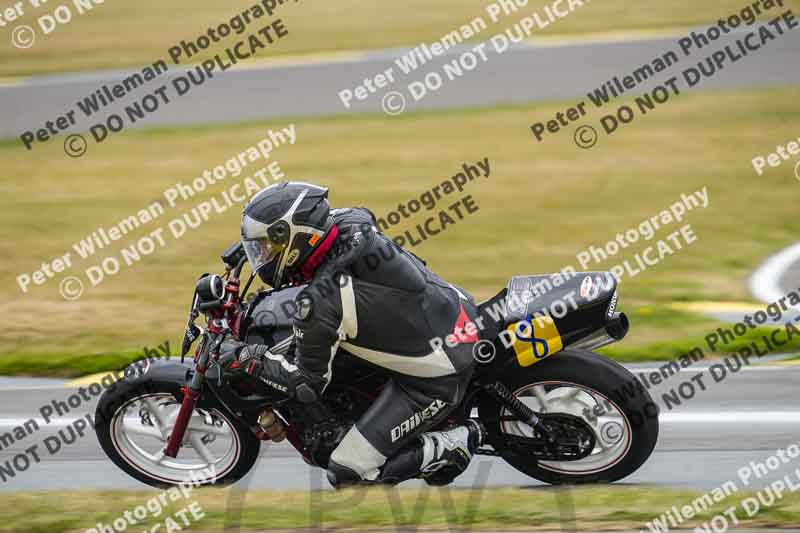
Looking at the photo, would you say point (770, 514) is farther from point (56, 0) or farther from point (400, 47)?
point (56, 0)

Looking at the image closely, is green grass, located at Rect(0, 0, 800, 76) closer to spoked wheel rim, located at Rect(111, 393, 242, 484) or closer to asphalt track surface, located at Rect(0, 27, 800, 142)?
asphalt track surface, located at Rect(0, 27, 800, 142)

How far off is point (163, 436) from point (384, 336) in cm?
160

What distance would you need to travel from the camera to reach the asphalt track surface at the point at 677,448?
639 cm

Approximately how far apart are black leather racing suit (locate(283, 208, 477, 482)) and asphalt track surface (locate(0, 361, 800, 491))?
2.31 ft

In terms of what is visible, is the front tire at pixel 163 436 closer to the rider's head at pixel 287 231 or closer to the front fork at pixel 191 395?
the front fork at pixel 191 395

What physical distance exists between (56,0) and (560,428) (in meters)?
21.5

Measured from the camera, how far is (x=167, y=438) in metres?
6.27

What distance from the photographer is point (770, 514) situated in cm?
535

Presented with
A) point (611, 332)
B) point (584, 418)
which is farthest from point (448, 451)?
point (611, 332)

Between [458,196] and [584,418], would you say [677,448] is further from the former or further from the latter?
[458,196]

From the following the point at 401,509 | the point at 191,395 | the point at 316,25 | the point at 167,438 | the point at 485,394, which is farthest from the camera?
the point at 316,25

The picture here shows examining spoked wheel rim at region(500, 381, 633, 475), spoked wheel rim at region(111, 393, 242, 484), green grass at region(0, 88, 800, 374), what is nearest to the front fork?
spoked wheel rim at region(111, 393, 242, 484)

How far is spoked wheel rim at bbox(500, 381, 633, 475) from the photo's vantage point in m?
5.92

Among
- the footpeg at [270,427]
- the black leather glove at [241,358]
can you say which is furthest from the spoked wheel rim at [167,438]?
the black leather glove at [241,358]
